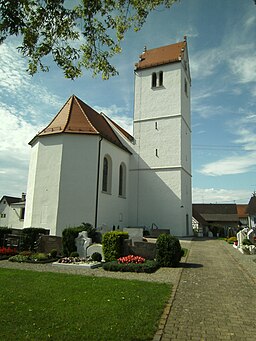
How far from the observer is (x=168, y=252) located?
12164mm

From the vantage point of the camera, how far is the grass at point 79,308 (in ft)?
15.4

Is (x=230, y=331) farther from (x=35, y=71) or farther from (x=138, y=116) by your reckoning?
(x=138, y=116)

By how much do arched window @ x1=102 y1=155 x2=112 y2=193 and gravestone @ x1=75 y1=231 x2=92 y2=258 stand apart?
10067mm

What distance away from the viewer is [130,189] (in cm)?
2989

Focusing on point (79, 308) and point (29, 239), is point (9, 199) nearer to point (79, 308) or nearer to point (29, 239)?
point (29, 239)

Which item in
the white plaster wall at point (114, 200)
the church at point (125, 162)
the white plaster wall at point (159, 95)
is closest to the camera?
the church at point (125, 162)

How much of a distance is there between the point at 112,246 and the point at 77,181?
9.73m

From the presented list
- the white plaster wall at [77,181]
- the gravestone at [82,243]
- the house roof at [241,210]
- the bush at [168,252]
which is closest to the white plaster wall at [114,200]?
the white plaster wall at [77,181]

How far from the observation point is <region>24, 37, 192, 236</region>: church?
22.0 m

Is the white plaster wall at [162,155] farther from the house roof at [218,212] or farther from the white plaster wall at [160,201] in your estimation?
the house roof at [218,212]

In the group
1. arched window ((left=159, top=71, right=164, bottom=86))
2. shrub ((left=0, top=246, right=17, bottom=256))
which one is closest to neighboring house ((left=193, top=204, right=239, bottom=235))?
arched window ((left=159, top=71, right=164, bottom=86))

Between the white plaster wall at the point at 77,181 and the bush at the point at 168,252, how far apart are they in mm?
10390

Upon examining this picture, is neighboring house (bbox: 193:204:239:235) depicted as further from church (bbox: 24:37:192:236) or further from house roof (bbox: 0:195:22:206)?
house roof (bbox: 0:195:22:206)

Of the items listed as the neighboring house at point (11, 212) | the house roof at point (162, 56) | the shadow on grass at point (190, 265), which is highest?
the house roof at point (162, 56)
